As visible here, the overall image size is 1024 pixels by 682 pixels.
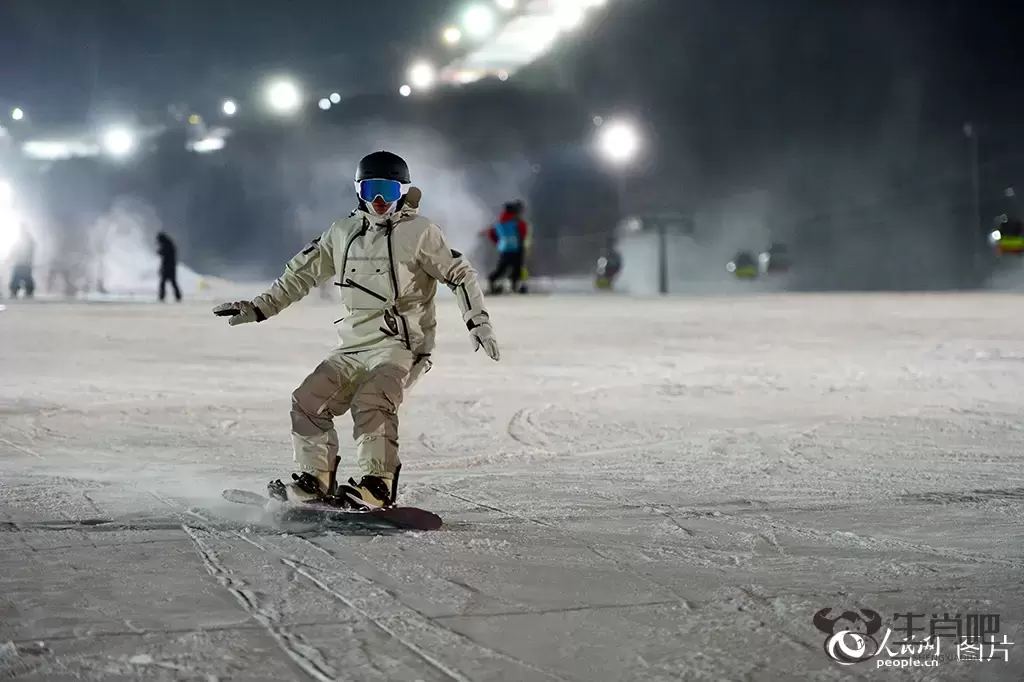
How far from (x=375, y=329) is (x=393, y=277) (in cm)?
23

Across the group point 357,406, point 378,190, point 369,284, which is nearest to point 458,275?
point 369,284

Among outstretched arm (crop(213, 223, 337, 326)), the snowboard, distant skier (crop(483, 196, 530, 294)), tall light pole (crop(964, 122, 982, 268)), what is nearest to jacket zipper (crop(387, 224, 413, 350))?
outstretched arm (crop(213, 223, 337, 326))

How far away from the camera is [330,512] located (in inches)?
174

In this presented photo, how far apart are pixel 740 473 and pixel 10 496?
3.41 metres

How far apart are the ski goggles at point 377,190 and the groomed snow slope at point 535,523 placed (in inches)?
51.9

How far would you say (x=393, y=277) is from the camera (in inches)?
177

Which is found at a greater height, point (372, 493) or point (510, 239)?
point (510, 239)

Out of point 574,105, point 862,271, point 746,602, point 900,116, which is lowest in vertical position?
point 746,602

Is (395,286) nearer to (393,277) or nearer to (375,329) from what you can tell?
(393,277)

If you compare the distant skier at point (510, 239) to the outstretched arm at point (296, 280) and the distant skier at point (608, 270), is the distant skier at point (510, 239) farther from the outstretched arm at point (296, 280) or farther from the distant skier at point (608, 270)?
the outstretched arm at point (296, 280)

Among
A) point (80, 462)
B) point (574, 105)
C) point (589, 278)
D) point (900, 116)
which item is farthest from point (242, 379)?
point (574, 105)

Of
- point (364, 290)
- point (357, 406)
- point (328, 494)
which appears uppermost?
point (364, 290)

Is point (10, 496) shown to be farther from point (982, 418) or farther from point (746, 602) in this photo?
point (982, 418)

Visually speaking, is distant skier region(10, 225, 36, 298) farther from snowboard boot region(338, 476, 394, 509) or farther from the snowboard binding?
snowboard boot region(338, 476, 394, 509)
